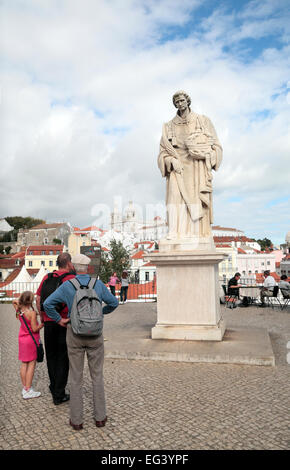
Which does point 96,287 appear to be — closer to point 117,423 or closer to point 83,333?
point 83,333

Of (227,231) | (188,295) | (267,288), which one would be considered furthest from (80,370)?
(227,231)

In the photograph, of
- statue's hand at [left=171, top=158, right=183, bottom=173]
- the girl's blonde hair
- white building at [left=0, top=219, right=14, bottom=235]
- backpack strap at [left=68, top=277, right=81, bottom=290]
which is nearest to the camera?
backpack strap at [left=68, top=277, right=81, bottom=290]

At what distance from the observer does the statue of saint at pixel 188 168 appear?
703 cm

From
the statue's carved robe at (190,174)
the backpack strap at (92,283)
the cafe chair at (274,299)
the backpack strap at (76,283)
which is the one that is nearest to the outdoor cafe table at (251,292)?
the cafe chair at (274,299)

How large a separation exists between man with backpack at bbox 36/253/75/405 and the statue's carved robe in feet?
10.0

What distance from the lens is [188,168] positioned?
7.20 metres

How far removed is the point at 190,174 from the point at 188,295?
232 centimetres

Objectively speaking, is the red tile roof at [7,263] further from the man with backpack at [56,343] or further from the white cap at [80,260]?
the white cap at [80,260]

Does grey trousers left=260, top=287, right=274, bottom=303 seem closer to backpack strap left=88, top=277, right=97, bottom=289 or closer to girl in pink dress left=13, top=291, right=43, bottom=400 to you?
girl in pink dress left=13, top=291, right=43, bottom=400

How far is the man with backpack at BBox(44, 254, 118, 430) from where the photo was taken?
133 inches

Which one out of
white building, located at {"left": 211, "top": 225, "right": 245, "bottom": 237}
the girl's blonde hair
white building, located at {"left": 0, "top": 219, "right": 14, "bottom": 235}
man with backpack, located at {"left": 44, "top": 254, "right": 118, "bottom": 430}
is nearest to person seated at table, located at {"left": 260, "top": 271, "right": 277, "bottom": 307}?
the girl's blonde hair

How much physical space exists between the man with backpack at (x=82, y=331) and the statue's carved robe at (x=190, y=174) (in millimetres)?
3625

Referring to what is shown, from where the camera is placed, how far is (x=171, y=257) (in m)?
6.59
